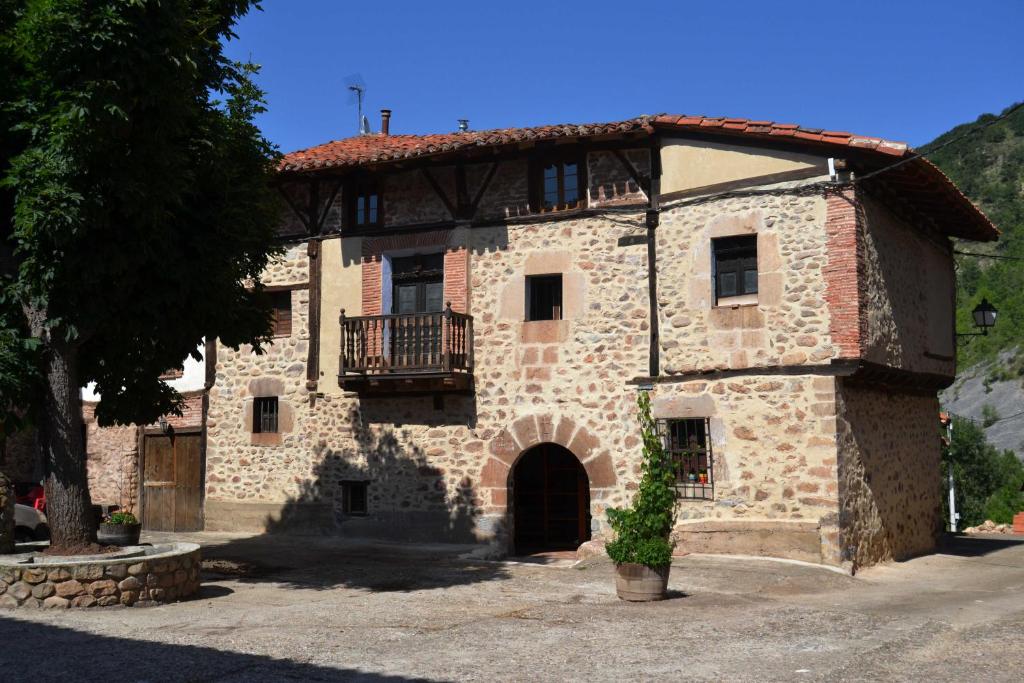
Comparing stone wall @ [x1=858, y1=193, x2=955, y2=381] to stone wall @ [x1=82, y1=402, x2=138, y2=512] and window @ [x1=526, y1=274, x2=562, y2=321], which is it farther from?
stone wall @ [x1=82, y1=402, x2=138, y2=512]

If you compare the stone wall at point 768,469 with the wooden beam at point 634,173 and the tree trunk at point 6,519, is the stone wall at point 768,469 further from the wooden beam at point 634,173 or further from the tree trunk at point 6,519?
the tree trunk at point 6,519

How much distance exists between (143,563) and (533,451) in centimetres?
799

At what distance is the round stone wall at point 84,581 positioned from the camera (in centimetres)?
997

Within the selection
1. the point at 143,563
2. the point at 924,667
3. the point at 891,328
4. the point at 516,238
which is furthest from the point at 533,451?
the point at 924,667

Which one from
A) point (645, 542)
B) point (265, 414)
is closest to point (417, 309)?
point (265, 414)

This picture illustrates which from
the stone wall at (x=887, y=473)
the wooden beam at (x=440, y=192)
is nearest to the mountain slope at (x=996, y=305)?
the stone wall at (x=887, y=473)

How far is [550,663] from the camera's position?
7.46 metres

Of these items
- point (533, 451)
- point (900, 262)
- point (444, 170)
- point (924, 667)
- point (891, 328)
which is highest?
point (444, 170)

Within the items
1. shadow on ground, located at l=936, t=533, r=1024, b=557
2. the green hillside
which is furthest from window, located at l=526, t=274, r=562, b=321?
the green hillside

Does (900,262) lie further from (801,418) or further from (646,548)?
(646,548)

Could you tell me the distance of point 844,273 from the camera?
44.5 ft

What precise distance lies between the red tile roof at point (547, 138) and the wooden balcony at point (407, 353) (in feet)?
8.35

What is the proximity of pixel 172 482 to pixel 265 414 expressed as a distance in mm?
2784

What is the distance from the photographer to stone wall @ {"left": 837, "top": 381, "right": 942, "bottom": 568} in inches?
541
